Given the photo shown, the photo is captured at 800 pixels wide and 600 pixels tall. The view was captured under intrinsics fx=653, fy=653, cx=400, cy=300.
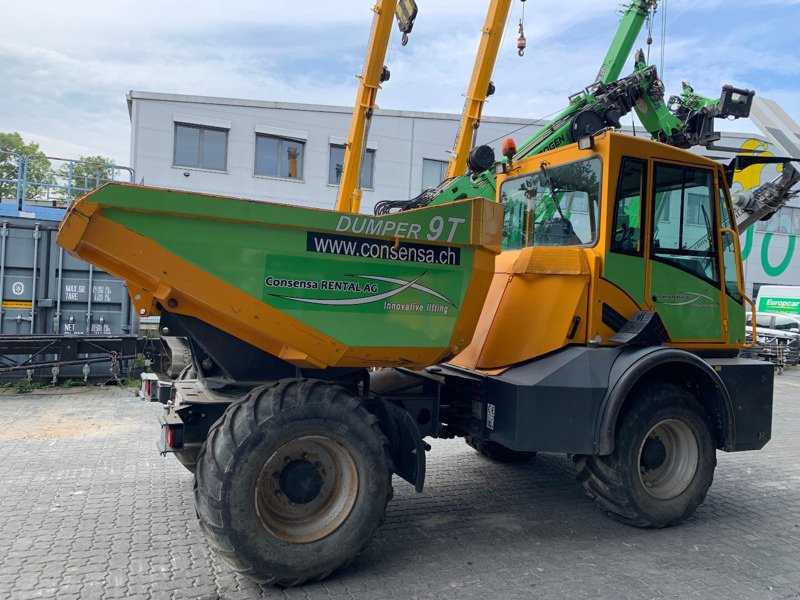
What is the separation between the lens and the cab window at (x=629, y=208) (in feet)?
16.3

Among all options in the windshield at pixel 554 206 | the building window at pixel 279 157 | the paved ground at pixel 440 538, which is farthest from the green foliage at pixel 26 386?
the building window at pixel 279 157

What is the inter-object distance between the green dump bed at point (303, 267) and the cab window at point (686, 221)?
1.57m

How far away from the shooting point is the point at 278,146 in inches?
802

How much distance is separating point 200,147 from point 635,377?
688 inches

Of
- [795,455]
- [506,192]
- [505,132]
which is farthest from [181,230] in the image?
[505,132]

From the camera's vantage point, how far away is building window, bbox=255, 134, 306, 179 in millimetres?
20219

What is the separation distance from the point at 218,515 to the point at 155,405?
6.33 meters

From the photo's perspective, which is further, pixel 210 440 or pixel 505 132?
pixel 505 132

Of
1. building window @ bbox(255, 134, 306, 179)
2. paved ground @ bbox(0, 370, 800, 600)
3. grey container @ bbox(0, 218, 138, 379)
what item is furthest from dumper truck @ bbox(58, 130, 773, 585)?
building window @ bbox(255, 134, 306, 179)

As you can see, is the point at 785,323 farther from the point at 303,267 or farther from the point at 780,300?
the point at 303,267

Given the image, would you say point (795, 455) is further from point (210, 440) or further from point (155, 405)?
point (155, 405)

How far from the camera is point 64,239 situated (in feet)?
11.6

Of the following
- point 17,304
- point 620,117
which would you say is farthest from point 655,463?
point 17,304

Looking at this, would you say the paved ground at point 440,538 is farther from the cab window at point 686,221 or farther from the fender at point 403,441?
the cab window at point 686,221
